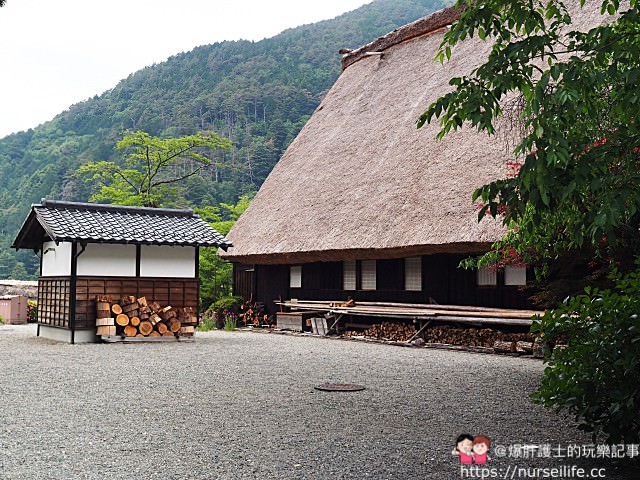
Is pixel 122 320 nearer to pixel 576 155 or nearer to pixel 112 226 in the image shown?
pixel 112 226

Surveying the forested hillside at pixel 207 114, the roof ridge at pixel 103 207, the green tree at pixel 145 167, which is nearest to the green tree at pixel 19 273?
the forested hillside at pixel 207 114

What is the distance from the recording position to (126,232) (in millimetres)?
13109

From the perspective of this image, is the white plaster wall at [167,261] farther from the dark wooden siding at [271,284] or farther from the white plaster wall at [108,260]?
the dark wooden siding at [271,284]

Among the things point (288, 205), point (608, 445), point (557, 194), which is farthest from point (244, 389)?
point (288, 205)

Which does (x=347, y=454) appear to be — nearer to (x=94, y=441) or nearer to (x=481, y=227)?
(x=94, y=441)

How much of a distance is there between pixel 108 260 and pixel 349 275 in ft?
19.1

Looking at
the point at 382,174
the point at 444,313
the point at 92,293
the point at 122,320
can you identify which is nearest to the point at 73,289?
the point at 92,293

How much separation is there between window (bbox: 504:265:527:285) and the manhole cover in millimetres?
5495

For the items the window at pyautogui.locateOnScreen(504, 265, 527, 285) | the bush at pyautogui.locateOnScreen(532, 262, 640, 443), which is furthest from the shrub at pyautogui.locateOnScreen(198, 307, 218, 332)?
the bush at pyautogui.locateOnScreen(532, 262, 640, 443)

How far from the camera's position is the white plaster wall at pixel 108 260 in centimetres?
1276

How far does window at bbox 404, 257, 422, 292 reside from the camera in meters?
13.9

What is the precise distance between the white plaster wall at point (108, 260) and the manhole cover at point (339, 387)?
714 cm

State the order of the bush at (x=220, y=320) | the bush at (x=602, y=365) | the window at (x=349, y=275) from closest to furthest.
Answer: the bush at (x=602, y=365), the window at (x=349, y=275), the bush at (x=220, y=320)

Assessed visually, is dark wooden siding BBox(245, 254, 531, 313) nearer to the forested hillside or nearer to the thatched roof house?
the thatched roof house
